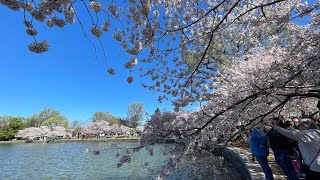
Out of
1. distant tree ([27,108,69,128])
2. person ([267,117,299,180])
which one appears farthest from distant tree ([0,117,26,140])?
person ([267,117,299,180])

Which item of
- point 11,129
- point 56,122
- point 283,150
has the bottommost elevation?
point 283,150

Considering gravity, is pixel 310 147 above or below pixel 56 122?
below

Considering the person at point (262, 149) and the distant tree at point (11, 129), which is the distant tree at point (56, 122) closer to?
the distant tree at point (11, 129)

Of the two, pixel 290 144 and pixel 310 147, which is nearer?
pixel 310 147

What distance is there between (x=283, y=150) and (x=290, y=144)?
0.30m

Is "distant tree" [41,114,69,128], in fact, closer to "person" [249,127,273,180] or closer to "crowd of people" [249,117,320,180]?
"person" [249,127,273,180]

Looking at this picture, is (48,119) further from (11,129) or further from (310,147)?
(310,147)

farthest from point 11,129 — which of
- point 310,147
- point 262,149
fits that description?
point 310,147

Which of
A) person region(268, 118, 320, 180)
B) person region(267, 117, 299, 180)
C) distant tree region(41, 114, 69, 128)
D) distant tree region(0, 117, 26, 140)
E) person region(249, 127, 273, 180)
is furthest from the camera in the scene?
distant tree region(41, 114, 69, 128)

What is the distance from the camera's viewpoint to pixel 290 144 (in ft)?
17.1

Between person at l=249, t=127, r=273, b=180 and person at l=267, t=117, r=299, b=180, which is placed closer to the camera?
person at l=267, t=117, r=299, b=180

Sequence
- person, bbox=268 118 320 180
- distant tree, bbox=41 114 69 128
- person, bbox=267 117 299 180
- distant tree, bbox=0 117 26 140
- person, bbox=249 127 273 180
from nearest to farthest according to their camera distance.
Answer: person, bbox=268 118 320 180, person, bbox=267 117 299 180, person, bbox=249 127 273 180, distant tree, bbox=0 117 26 140, distant tree, bbox=41 114 69 128

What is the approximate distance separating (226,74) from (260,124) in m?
3.82

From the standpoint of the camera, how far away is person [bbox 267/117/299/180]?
4.82 metres
